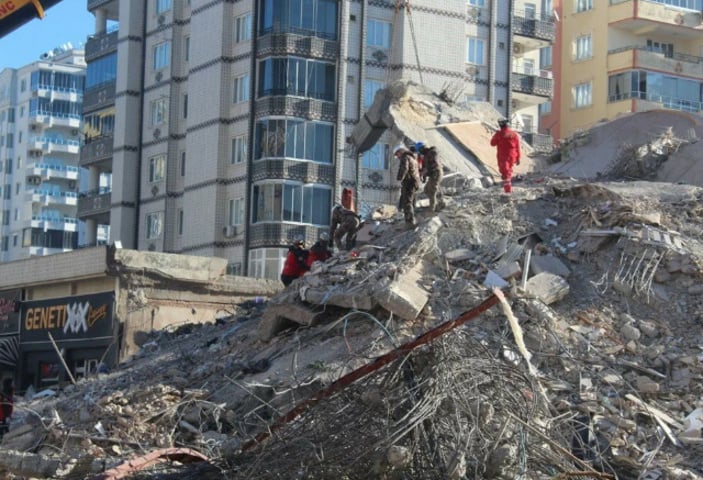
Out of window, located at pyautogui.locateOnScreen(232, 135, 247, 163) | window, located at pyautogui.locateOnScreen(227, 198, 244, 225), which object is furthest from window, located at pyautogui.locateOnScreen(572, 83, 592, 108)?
window, located at pyautogui.locateOnScreen(227, 198, 244, 225)

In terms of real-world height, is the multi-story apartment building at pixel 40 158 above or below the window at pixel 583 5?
below

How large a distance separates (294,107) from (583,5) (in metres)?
15.5

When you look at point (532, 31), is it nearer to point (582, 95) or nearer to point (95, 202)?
point (582, 95)

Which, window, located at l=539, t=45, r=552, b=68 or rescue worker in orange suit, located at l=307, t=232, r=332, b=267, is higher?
window, located at l=539, t=45, r=552, b=68

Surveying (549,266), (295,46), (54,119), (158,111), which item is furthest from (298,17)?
(54,119)

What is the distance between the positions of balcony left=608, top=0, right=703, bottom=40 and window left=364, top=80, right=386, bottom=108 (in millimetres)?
11290

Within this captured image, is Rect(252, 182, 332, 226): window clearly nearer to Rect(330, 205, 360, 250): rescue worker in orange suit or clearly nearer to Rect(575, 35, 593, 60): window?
Rect(575, 35, 593, 60): window

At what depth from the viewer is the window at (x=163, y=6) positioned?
1715 inches

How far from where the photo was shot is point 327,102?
3941 centimetres

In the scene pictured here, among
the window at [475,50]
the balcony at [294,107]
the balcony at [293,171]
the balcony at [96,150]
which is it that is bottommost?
the balcony at [293,171]

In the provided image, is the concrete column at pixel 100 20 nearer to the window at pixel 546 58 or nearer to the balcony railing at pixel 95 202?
the balcony railing at pixel 95 202

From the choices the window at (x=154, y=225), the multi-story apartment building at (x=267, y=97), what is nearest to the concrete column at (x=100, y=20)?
the multi-story apartment building at (x=267, y=97)

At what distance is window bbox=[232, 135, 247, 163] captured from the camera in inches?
1565

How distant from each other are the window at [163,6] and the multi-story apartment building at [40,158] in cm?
→ 3268
